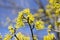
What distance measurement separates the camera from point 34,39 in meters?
0.77

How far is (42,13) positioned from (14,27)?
178 cm

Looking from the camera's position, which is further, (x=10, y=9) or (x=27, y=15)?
(x=10, y=9)

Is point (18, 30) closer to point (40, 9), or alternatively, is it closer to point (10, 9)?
point (40, 9)

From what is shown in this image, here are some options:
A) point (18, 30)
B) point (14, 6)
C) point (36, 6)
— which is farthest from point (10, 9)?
point (18, 30)

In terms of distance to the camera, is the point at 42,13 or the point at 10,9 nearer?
the point at 42,13

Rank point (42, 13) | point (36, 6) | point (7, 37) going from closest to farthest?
1. point (7, 37)
2. point (42, 13)
3. point (36, 6)

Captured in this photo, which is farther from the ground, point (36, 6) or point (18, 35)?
point (36, 6)

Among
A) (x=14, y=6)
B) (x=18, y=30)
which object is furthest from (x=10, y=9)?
(x=18, y=30)

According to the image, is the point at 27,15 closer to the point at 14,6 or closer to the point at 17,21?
the point at 17,21

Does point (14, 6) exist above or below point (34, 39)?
above

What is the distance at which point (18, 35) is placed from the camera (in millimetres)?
742

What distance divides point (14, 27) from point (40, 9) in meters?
1.86

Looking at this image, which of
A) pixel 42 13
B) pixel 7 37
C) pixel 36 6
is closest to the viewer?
pixel 7 37

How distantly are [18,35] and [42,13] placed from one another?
1786 millimetres
